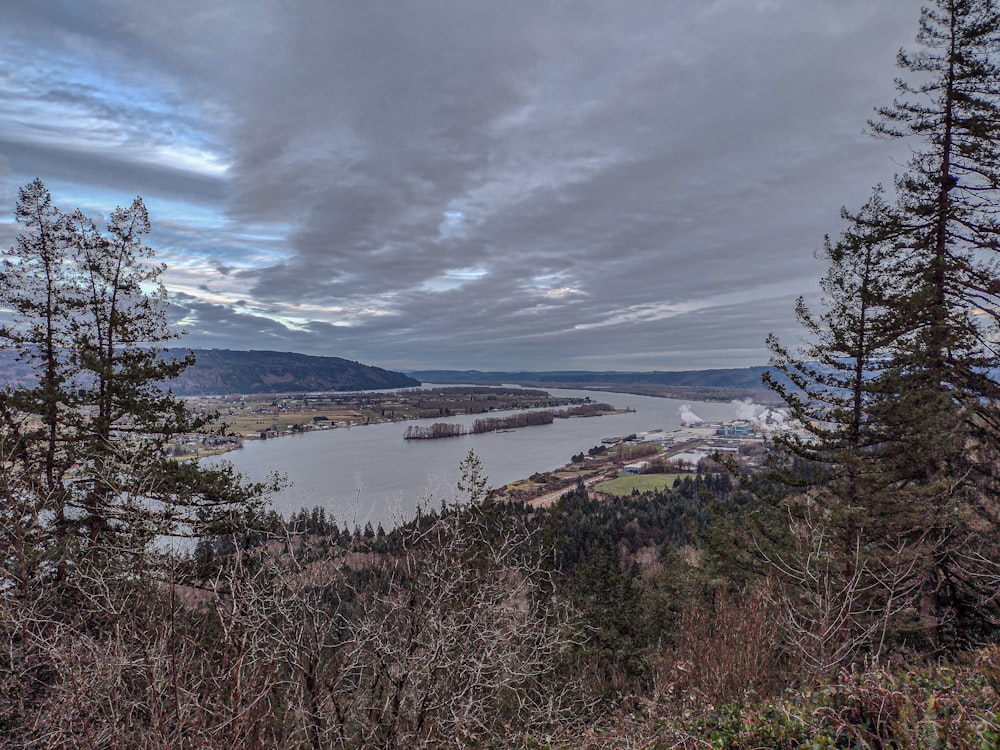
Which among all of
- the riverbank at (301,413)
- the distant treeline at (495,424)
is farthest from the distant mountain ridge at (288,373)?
the distant treeline at (495,424)

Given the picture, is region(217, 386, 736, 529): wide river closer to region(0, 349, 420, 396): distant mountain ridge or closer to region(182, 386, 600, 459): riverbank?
region(182, 386, 600, 459): riverbank

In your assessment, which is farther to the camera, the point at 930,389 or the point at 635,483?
the point at 635,483

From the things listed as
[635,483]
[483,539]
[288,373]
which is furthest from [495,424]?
[288,373]

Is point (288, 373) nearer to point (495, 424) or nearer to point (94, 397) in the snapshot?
point (495, 424)

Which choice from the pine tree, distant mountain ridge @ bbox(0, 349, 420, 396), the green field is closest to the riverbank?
the pine tree

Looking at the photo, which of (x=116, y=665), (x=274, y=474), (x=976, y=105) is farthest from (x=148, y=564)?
(x=976, y=105)

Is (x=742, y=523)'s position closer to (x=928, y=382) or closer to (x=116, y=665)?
(x=928, y=382)
